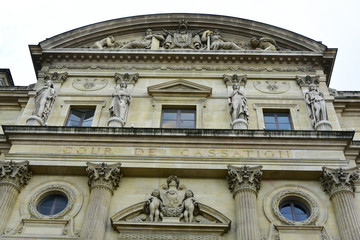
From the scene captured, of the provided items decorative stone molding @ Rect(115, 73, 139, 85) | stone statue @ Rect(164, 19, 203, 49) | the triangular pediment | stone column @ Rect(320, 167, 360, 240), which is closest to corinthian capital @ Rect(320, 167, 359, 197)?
stone column @ Rect(320, 167, 360, 240)

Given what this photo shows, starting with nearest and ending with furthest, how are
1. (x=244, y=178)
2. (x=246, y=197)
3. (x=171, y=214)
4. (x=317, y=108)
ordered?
(x=171, y=214)
(x=246, y=197)
(x=244, y=178)
(x=317, y=108)

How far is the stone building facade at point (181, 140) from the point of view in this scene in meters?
18.5

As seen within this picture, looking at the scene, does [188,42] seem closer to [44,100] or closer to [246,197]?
[44,100]

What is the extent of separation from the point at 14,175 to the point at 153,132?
6.17 meters

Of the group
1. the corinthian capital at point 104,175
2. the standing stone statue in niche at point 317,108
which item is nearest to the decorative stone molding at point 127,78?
the corinthian capital at point 104,175

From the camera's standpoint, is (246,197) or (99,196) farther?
(99,196)

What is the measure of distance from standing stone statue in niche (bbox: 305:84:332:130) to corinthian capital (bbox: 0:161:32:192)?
13151 mm

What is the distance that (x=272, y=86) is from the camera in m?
24.5

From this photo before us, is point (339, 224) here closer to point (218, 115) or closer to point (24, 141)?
point (218, 115)

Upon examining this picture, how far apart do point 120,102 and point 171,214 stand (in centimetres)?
678

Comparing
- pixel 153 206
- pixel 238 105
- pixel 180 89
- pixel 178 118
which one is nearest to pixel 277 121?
pixel 238 105

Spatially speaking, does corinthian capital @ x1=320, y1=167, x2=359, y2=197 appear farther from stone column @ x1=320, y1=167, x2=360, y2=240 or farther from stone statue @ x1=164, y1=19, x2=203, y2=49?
stone statue @ x1=164, y1=19, x2=203, y2=49

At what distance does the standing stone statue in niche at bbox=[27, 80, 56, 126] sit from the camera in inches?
870

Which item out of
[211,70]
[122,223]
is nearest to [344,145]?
[211,70]
